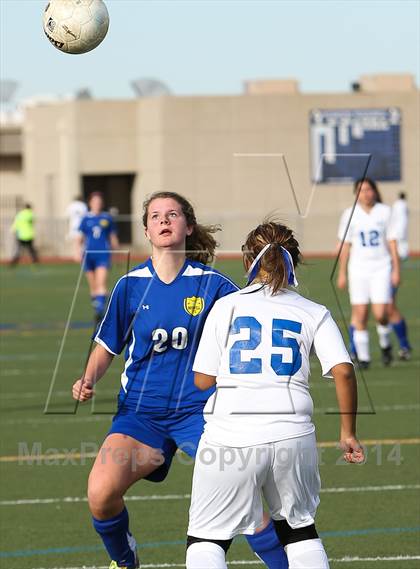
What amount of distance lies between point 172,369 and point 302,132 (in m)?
47.4

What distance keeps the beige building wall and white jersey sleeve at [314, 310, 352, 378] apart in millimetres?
45839

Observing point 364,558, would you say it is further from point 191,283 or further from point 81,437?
point 81,437

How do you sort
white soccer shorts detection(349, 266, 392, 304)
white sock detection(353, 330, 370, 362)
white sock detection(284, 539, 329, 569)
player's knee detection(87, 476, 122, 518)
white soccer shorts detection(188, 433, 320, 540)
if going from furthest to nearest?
white soccer shorts detection(349, 266, 392, 304), white sock detection(353, 330, 370, 362), player's knee detection(87, 476, 122, 518), white sock detection(284, 539, 329, 569), white soccer shorts detection(188, 433, 320, 540)

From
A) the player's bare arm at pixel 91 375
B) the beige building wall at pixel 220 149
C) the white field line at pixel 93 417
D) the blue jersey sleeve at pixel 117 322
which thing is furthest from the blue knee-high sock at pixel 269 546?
the beige building wall at pixel 220 149

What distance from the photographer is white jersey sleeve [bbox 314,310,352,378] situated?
541 centimetres

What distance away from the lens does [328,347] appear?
5.43m

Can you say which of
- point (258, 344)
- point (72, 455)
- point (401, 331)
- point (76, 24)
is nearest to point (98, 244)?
point (401, 331)

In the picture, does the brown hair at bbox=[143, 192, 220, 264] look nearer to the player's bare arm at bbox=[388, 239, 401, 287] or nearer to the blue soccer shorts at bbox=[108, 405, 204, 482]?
the blue soccer shorts at bbox=[108, 405, 204, 482]

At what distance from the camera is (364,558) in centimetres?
738

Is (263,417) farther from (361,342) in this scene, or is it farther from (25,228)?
(25,228)

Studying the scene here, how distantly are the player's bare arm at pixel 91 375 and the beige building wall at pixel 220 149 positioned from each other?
4466 centimetres

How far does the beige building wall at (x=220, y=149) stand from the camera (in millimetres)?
52656

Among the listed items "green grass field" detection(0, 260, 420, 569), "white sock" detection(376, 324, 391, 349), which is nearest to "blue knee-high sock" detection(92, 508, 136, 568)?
"green grass field" detection(0, 260, 420, 569)

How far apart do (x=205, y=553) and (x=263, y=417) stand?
1.96 feet
